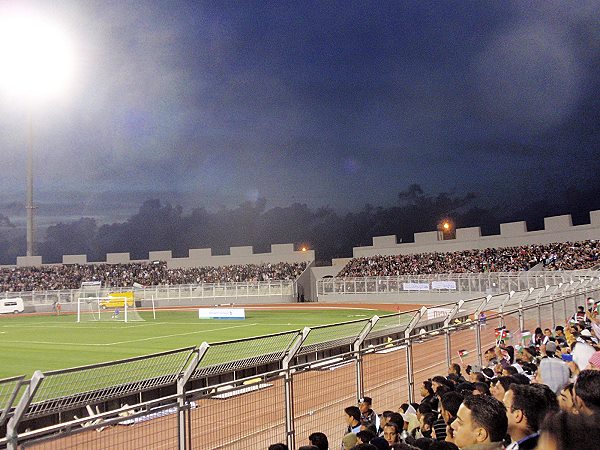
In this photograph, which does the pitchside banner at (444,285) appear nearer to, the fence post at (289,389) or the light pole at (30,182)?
the fence post at (289,389)

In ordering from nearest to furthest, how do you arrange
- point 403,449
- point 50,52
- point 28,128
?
point 403,449 < point 50,52 < point 28,128

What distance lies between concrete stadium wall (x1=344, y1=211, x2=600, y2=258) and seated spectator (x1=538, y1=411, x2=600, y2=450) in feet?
199

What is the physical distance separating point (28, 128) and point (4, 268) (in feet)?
83.9

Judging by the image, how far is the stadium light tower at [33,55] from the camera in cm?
Result: 5156

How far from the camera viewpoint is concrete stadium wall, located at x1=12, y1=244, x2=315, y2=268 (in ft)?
247

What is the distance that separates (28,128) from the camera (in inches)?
2527

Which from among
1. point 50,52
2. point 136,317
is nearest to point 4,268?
point 50,52

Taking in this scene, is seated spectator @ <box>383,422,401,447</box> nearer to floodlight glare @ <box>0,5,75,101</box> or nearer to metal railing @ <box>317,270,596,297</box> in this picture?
metal railing @ <box>317,270,596,297</box>

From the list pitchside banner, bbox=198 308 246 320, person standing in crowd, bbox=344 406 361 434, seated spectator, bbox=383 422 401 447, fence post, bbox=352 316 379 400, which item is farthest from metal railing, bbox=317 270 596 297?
seated spectator, bbox=383 422 401 447

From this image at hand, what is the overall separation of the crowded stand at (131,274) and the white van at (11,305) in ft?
39.9

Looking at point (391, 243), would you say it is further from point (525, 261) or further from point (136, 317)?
point (136, 317)

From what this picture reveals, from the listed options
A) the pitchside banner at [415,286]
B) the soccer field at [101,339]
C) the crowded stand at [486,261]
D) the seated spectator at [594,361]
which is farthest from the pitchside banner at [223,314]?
the seated spectator at [594,361]

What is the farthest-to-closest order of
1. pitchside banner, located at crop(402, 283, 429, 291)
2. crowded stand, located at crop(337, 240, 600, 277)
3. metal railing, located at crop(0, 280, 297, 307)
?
1. metal railing, located at crop(0, 280, 297, 307)
2. pitchside banner, located at crop(402, 283, 429, 291)
3. crowded stand, located at crop(337, 240, 600, 277)

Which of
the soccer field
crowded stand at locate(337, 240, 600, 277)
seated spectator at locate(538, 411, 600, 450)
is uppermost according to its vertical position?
crowded stand at locate(337, 240, 600, 277)
